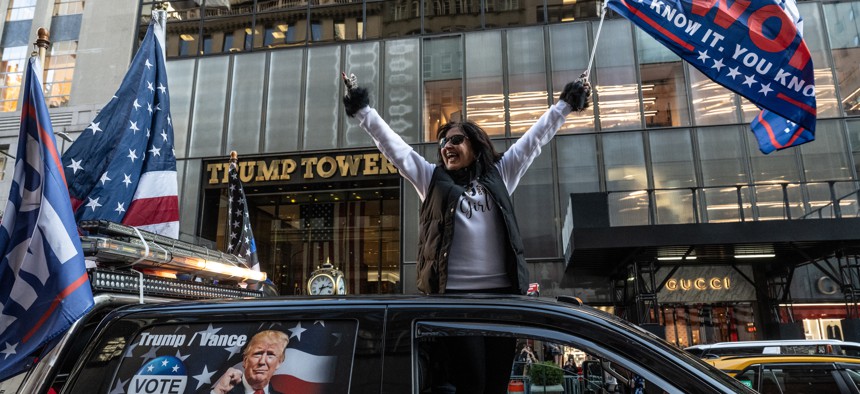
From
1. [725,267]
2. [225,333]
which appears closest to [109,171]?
[225,333]

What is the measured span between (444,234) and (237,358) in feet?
3.62

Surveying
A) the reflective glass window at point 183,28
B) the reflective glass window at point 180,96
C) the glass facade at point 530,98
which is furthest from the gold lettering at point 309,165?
the reflective glass window at point 183,28

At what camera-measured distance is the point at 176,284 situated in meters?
2.92

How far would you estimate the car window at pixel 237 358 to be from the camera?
197cm

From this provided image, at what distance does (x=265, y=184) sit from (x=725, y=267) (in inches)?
555

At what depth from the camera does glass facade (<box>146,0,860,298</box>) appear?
16.0 m

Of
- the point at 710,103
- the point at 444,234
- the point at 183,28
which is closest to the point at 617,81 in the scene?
the point at 710,103

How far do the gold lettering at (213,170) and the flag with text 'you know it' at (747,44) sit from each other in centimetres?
1575

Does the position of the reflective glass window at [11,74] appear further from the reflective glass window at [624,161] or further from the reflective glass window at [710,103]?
the reflective glass window at [710,103]

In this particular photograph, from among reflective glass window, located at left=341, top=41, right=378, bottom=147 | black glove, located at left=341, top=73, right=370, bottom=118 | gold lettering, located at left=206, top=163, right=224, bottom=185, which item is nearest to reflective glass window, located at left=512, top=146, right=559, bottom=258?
reflective glass window, located at left=341, top=41, right=378, bottom=147

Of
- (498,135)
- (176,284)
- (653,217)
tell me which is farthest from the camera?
(498,135)

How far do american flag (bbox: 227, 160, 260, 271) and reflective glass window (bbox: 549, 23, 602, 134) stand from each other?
10.9 metres

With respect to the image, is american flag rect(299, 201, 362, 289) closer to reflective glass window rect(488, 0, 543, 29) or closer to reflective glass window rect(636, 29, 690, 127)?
reflective glass window rect(488, 0, 543, 29)

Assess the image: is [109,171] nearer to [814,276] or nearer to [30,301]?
[30,301]
